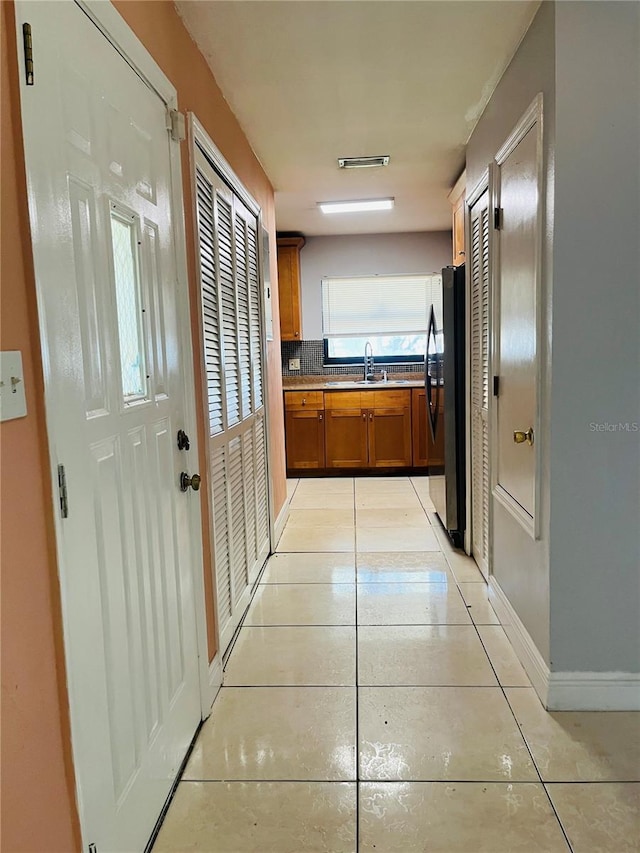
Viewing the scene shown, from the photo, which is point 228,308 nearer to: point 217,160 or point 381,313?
point 217,160

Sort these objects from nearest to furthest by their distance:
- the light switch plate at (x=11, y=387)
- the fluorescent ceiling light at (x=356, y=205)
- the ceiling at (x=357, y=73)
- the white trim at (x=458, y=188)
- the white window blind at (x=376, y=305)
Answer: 1. the light switch plate at (x=11, y=387)
2. the ceiling at (x=357, y=73)
3. the white trim at (x=458, y=188)
4. the fluorescent ceiling light at (x=356, y=205)
5. the white window blind at (x=376, y=305)

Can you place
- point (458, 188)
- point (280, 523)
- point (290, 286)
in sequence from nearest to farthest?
point (458, 188) < point (280, 523) < point (290, 286)

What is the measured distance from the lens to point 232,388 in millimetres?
2566

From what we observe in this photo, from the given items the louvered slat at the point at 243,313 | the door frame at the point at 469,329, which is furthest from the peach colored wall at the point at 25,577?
the door frame at the point at 469,329

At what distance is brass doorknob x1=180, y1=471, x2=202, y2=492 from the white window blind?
4226mm

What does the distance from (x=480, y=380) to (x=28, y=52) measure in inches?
94.4

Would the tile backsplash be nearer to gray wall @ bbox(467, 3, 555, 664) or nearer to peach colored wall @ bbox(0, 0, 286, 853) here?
gray wall @ bbox(467, 3, 555, 664)

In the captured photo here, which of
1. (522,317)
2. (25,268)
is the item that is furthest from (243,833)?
(522,317)

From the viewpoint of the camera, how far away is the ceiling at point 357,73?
1896mm

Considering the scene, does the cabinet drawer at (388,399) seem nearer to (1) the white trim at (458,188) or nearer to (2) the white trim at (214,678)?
(1) the white trim at (458,188)

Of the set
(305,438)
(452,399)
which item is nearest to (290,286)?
(305,438)

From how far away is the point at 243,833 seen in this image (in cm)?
143

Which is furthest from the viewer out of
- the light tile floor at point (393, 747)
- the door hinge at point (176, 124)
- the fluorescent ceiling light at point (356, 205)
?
the fluorescent ceiling light at point (356, 205)
